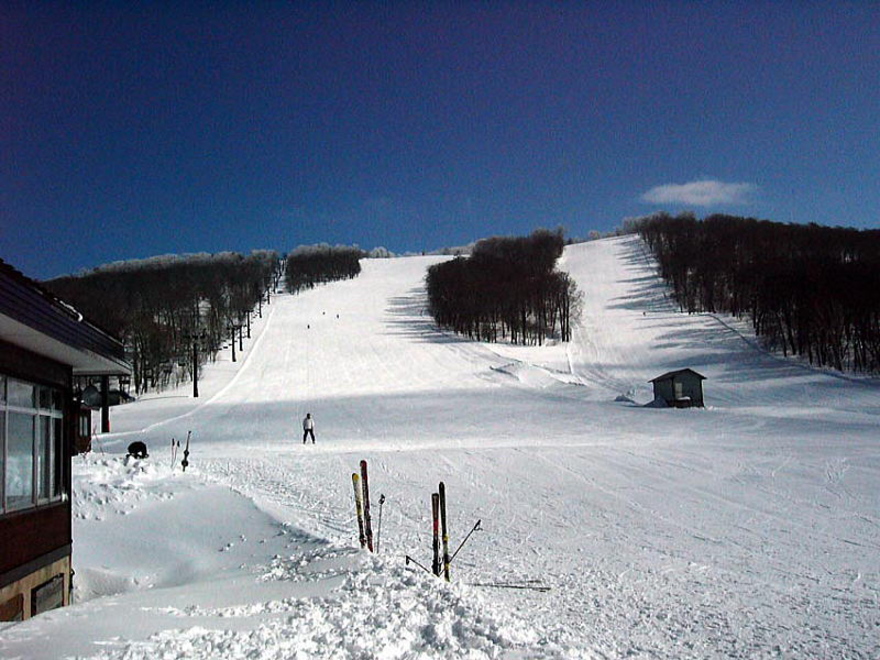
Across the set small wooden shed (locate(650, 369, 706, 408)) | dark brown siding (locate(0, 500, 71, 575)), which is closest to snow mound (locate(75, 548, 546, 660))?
dark brown siding (locate(0, 500, 71, 575))

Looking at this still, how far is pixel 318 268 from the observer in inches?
5768

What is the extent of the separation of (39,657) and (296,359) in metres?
62.2

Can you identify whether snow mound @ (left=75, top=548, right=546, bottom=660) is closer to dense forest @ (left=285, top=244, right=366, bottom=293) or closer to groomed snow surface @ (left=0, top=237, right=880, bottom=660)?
groomed snow surface @ (left=0, top=237, right=880, bottom=660)

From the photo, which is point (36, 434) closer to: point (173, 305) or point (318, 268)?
point (173, 305)

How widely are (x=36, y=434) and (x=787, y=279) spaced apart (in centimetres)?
6168

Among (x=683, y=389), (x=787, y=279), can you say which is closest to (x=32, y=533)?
(x=683, y=389)

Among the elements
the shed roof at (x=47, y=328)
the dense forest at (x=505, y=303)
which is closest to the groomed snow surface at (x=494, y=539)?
the shed roof at (x=47, y=328)

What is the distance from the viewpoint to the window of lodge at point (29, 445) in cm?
783

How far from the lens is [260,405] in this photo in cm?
4409

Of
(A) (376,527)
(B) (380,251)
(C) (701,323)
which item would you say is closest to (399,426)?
(A) (376,527)

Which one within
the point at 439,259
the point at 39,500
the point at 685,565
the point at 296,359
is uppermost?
the point at 439,259

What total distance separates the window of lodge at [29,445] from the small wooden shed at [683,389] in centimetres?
3367

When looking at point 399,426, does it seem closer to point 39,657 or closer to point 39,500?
point 39,500

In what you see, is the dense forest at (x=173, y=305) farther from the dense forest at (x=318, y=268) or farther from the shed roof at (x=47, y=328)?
the shed roof at (x=47, y=328)
